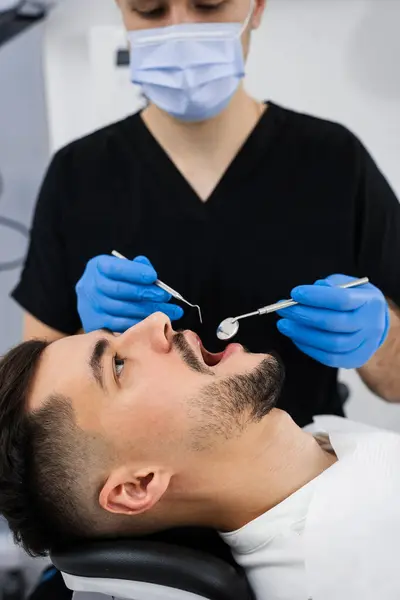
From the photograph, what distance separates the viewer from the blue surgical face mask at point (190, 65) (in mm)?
1080

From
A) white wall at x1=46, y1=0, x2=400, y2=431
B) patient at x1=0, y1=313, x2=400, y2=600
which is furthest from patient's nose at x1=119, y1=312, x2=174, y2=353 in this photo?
white wall at x1=46, y1=0, x2=400, y2=431

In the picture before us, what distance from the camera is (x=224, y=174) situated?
1.16 meters

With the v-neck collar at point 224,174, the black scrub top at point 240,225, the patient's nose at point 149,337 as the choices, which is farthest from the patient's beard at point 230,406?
the v-neck collar at point 224,174

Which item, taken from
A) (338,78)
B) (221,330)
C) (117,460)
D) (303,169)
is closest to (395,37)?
(338,78)

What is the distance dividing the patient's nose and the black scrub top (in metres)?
0.22

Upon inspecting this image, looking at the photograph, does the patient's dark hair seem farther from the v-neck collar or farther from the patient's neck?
the v-neck collar

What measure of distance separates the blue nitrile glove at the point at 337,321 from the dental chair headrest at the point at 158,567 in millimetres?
382

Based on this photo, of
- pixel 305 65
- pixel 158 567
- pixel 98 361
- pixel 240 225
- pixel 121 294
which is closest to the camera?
pixel 158 567

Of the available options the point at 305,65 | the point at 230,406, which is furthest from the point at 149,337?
the point at 305,65

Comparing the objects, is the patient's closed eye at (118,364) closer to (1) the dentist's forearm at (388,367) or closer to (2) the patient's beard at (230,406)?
(2) the patient's beard at (230,406)

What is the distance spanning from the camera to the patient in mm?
886

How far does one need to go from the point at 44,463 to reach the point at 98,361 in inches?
6.5

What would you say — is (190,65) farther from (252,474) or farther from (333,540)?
(333,540)

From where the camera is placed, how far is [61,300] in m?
1.21
